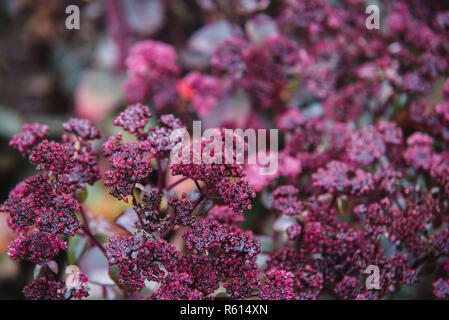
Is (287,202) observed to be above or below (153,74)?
below

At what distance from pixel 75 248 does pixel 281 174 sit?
364mm

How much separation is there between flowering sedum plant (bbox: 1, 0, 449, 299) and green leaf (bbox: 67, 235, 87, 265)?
0.03 meters

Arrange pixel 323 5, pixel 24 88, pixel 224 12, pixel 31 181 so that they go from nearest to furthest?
1. pixel 31 181
2. pixel 323 5
3. pixel 224 12
4. pixel 24 88

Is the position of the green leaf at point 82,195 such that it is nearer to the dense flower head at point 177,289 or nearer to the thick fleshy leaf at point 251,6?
the dense flower head at point 177,289

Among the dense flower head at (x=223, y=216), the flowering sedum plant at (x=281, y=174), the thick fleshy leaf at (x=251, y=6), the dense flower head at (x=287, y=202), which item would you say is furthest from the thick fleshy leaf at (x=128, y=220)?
the thick fleshy leaf at (x=251, y=6)

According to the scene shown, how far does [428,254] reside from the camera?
64 cm

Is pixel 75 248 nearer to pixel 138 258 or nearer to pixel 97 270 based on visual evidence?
pixel 97 270

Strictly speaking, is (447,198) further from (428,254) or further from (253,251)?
(253,251)

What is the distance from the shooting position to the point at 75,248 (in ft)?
2.11

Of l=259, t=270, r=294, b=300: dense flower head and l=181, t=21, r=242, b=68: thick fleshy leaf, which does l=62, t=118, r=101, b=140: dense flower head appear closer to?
l=259, t=270, r=294, b=300: dense flower head

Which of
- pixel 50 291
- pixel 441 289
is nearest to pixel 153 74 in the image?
pixel 50 291

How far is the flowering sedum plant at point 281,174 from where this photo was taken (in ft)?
1.70
